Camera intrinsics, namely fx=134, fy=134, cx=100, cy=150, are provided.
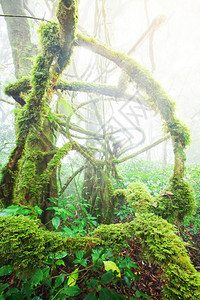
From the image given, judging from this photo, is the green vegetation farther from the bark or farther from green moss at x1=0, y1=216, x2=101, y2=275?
the bark

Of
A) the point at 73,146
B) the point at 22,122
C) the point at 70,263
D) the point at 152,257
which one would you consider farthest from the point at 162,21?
the point at 70,263

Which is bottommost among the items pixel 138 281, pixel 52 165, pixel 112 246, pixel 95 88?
pixel 138 281

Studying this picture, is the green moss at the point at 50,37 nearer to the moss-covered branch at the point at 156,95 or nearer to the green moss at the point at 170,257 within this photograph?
the moss-covered branch at the point at 156,95

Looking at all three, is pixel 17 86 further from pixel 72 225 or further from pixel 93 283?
pixel 93 283

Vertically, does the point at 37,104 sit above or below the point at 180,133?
above

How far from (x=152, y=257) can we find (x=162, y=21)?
3907 mm

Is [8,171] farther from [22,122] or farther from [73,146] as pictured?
[73,146]

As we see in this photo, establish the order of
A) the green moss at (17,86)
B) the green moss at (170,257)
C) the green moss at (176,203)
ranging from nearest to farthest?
the green moss at (170,257), the green moss at (176,203), the green moss at (17,86)

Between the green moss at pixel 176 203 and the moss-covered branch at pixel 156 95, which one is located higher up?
the moss-covered branch at pixel 156 95

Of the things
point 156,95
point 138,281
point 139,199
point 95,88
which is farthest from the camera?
point 95,88

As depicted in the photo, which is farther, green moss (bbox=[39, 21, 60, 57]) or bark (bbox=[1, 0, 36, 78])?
bark (bbox=[1, 0, 36, 78])

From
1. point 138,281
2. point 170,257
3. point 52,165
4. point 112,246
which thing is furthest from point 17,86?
point 138,281

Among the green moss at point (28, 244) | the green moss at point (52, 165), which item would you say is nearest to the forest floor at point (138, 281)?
the green moss at point (28, 244)

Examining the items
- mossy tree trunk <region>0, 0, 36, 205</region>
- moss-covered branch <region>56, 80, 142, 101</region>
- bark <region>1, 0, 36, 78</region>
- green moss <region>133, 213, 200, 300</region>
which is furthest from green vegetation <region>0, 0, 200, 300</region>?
bark <region>1, 0, 36, 78</region>
